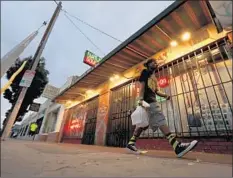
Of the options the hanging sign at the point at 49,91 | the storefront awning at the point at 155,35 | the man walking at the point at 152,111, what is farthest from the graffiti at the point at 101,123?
the hanging sign at the point at 49,91

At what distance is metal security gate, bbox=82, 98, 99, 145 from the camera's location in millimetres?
7011

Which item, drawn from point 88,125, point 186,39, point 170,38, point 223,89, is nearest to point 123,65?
point 170,38

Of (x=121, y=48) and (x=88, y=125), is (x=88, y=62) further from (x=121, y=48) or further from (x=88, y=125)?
(x=121, y=48)

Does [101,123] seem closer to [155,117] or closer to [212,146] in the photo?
[155,117]

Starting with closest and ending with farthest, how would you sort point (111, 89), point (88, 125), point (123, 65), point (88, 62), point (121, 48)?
point (121, 48)
point (123, 65)
point (111, 89)
point (88, 125)
point (88, 62)

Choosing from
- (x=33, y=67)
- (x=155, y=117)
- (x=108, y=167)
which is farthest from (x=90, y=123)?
(x=108, y=167)

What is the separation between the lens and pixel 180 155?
2121 mm

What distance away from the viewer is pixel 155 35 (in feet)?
13.3

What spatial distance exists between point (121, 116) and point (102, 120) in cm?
121

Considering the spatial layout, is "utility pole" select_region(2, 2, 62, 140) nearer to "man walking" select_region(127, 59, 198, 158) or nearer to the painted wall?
the painted wall

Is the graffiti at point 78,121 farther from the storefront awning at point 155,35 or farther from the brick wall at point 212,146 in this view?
the brick wall at point 212,146

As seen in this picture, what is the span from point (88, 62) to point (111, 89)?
433 centimetres

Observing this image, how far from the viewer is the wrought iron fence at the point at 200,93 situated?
3289mm

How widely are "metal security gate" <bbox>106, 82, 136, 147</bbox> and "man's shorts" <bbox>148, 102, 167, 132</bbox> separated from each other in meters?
2.46
